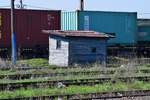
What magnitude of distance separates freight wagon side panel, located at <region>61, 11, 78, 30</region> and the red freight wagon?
2.66 feet

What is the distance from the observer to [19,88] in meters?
14.6

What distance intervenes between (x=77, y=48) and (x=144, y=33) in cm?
1153

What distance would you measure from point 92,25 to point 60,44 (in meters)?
7.26

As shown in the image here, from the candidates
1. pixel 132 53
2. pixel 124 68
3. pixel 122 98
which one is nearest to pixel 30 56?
pixel 132 53

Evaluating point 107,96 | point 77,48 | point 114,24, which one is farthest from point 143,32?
point 107,96

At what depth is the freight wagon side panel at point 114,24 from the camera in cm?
3266

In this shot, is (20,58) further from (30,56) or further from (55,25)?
(55,25)

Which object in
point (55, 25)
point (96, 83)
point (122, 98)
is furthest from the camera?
point (55, 25)

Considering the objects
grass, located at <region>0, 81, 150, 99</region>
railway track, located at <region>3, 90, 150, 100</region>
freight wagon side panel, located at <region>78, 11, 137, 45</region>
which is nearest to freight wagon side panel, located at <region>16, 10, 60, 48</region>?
freight wagon side panel, located at <region>78, 11, 137, 45</region>

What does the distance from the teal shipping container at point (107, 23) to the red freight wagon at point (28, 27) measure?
1.11 metres

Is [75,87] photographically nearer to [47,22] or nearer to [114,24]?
[47,22]

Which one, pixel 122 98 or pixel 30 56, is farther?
pixel 30 56

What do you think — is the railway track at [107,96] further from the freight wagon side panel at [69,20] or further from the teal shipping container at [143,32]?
the teal shipping container at [143,32]

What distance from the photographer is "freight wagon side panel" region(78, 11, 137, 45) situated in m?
32.7
